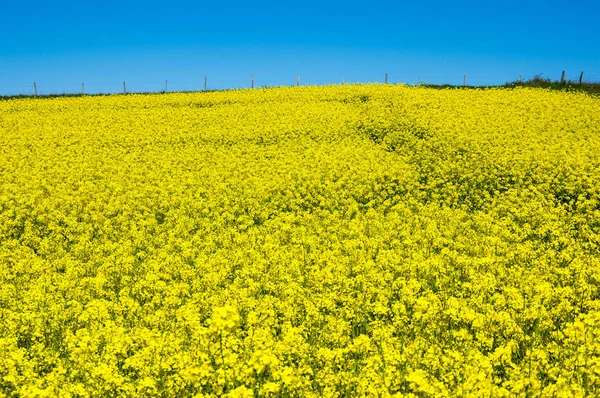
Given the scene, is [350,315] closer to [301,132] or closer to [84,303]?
[84,303]

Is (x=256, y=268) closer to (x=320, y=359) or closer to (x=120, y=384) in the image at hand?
(x=320, y=359)

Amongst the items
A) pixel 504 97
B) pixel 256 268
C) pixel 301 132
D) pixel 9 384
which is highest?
pixel 504 97

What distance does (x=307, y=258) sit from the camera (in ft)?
42.8

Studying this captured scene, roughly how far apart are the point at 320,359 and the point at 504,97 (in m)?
35.0

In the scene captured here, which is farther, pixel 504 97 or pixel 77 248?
pixel 504 97

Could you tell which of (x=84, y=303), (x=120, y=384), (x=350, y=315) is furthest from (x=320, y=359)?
(x=84, y=303)

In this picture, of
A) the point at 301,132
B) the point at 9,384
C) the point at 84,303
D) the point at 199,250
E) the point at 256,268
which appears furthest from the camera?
the point at 301,132

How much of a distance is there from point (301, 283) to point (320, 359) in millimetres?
3826

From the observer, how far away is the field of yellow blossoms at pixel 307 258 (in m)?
7.48

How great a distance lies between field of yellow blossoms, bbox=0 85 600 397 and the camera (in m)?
7.48

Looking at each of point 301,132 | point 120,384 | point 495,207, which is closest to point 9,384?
point 120,384

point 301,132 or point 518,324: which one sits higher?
point 301,132

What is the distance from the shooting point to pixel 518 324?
9.25 meters

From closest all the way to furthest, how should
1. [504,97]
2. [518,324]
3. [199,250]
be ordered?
1. [518,324]
2. [199,250]
3. [504,97]
